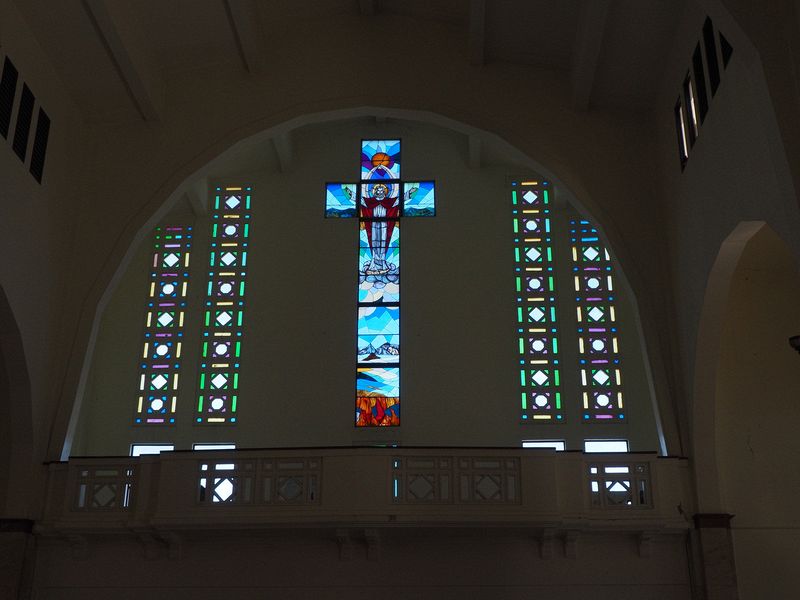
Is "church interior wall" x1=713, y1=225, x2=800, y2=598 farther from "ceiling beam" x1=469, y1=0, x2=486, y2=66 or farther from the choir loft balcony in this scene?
"ceiling beam" x1=469, y1=0, x2=486, y2=66

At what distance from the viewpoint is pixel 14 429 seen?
1216 cm

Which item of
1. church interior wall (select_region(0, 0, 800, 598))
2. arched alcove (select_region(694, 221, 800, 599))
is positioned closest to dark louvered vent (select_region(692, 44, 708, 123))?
church interior wall (select_region(0, 0, 800, 598))

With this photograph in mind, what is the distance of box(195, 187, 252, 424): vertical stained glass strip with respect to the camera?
16562 mm

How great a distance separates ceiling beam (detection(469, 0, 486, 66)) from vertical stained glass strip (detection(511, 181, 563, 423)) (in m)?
4.24

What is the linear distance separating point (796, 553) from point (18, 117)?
10.8 meters

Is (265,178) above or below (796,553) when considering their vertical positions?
above

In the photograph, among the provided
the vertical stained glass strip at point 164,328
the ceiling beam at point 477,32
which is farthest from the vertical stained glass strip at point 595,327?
the vertical stained glass strip at point 164,328

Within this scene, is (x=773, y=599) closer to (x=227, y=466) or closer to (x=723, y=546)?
(x=723, y=546)

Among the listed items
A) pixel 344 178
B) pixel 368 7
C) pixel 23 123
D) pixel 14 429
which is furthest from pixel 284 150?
pixel 14 429

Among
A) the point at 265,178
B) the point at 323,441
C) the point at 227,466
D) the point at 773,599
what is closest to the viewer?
the point at 773,599

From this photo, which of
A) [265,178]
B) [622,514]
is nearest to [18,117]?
[265,178]

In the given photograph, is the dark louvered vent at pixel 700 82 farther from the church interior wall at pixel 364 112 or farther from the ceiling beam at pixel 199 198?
the ceiling beam at pixel 199 198

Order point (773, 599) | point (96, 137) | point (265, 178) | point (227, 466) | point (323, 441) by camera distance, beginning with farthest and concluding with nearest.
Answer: point (265, 178) → point (323, 441) → point (96, 137) → point (227, 466) → point (773, 599)

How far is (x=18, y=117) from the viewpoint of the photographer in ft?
38.0
